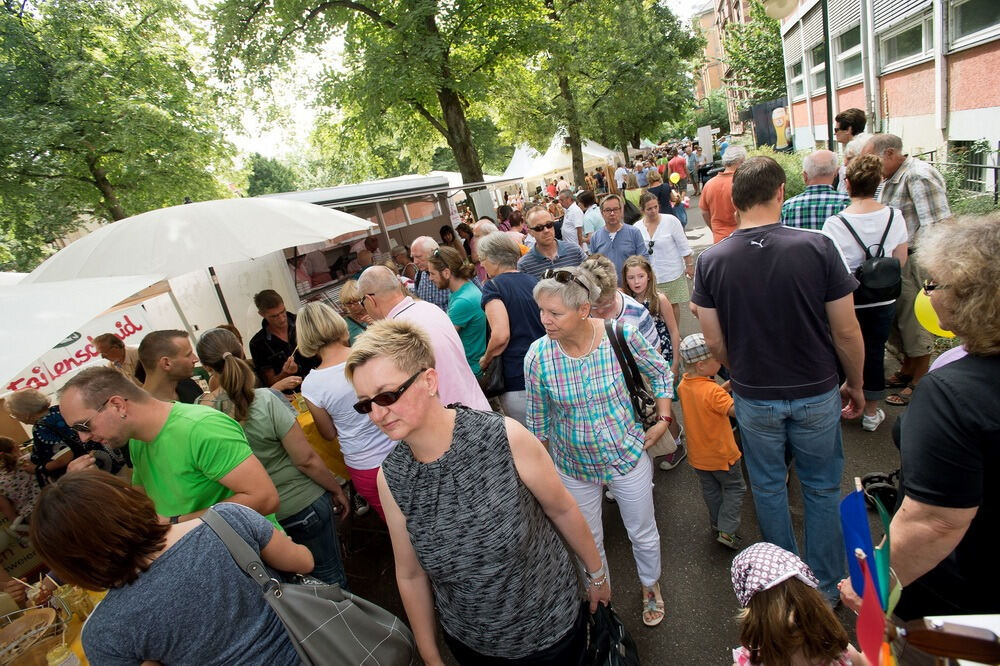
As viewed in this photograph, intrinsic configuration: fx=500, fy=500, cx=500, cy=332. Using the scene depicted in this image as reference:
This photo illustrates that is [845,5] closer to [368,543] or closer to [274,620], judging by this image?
[368,543]

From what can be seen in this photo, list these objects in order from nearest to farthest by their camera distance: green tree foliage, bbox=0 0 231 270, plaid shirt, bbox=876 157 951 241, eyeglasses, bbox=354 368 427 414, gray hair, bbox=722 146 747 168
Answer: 1. eyeglasses, bbox=354 368 427 414
2. plaid shirt, bbox=876 157 951 241
3. gray hair, bbox=722 146 747 168
4. green tree foliage, bbox=0 0 231 270

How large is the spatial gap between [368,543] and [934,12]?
35.0 feet

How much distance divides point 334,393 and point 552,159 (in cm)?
2174

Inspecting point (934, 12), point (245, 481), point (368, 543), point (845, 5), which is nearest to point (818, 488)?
point (245, 481)

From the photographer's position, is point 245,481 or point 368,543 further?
point 368,543

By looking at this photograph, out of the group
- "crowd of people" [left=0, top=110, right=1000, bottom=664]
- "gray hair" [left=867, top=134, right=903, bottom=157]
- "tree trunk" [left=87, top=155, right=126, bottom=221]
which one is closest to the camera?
"crowd of people" [left=0, top=110, right=1000, bottom=664]

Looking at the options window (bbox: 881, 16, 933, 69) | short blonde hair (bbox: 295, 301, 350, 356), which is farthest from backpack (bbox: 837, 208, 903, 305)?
window (bbox: 881, 16, 933, 69)

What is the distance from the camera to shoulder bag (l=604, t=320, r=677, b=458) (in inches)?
99.2

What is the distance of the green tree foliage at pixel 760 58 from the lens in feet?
74.2

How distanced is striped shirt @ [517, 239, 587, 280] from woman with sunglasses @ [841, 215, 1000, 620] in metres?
3.67

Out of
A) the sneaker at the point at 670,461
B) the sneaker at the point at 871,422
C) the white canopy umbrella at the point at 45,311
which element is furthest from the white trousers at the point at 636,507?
the white canopy umbrella at the point at 45,311

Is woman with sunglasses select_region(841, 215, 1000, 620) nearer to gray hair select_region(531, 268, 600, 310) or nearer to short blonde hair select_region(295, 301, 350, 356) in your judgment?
gray hair select_region(531, 268, 600, 310)

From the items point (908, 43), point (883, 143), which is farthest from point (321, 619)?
point (908, 43)

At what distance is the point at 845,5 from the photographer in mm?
11812
